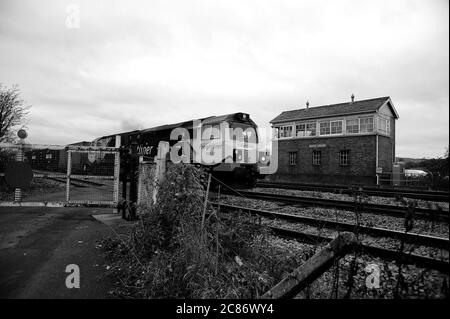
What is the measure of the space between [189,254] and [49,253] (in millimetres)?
2519

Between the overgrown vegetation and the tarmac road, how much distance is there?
273mm

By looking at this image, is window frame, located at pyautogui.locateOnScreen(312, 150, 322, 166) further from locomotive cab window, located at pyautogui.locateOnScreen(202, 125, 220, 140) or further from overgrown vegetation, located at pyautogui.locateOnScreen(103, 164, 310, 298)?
overgrown vegetation, located at pyautogui.locateOnScreen(103, 164, 310, 298)

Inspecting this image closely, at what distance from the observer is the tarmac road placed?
330 cm

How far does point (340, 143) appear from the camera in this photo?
26953 millimetres

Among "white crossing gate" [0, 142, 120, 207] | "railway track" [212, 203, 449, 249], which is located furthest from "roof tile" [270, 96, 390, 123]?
"white crossing gate" [0, 142, 120, 207]

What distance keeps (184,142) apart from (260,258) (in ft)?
31.5

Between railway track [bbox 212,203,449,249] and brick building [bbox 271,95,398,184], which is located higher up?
brick building [bbox 271,95,398,184]

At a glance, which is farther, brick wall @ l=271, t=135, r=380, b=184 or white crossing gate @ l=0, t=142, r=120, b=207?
brick wall @ l=271, t=135, r=380, b=184

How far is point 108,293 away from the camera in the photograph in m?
3.33

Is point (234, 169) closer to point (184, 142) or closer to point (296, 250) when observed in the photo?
point (184, 142)

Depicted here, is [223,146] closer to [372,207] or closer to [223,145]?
[223,145]

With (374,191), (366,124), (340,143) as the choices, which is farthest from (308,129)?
(374,191)

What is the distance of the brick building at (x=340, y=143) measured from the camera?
82.5 ft
